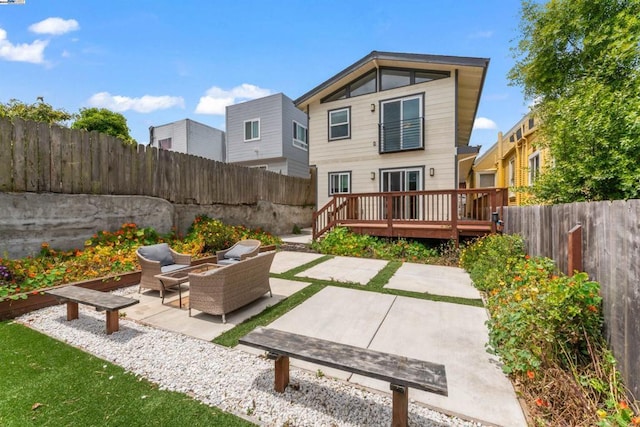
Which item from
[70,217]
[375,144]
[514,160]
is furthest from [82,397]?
[514,160]

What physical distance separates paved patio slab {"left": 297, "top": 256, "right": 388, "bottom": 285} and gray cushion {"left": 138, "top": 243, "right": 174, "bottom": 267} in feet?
8.96

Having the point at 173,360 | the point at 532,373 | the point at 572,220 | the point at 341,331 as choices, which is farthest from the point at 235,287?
the point at 572,220

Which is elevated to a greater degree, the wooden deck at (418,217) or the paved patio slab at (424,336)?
the wooden deck at (418,217)

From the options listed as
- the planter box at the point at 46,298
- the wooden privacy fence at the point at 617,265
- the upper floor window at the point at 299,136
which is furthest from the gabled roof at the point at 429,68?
the planter box at the point at 46,298

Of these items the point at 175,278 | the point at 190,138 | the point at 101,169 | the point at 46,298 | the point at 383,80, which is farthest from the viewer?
the point at 190,138

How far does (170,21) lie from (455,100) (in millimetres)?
9885

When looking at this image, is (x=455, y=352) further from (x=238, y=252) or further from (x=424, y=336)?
(x=238, y=252)

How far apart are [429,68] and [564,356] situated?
11.0 meters

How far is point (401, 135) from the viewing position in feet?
37.2

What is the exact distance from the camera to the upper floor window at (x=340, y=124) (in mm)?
12469

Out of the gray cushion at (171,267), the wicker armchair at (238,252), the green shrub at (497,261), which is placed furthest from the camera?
the wicker armchair at (238,252)

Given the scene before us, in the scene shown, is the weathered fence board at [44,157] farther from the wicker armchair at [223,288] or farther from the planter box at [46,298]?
the wicker armchair at [223,288]

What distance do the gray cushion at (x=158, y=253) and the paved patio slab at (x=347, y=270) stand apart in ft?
8.96

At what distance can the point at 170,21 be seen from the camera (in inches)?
320
